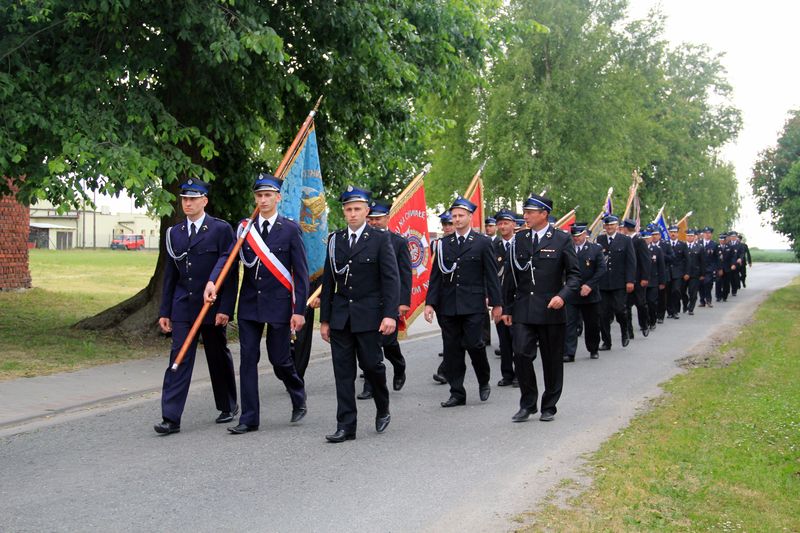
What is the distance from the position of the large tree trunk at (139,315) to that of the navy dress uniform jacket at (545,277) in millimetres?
7946

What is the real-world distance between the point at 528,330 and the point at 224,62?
6.86m

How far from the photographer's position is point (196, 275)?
855cm

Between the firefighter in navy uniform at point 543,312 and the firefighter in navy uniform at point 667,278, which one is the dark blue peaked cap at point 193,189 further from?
the firefighter in navy uniform at point 667,278

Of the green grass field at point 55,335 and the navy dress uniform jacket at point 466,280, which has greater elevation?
the navy dress uniform jacket at point 466,280

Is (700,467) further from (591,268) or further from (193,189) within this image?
(591,268)

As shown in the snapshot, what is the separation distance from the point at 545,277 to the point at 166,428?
3.64 metres

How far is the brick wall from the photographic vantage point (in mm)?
23484

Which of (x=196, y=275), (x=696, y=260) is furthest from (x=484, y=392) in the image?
(x=696, y=260)

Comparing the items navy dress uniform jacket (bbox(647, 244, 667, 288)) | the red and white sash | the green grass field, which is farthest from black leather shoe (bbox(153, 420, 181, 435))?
navy dress uniform jacket (bbox(647, 244, 667, 288))

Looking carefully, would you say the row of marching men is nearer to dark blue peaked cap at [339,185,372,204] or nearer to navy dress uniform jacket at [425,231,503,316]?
dark blue peaked cap at [339,185,372,204]

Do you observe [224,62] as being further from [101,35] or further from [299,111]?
[299,111]

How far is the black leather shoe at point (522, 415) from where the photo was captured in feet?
29.5

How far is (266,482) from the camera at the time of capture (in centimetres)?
664

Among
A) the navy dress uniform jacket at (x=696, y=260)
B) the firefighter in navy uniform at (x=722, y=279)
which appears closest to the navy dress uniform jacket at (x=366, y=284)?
the navy dress uniform jacket at (x=696, y=260)
